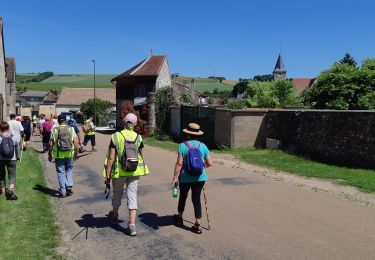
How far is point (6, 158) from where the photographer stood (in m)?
8.99

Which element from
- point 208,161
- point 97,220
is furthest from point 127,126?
point 97,220

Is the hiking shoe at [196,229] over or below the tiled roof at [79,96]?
below

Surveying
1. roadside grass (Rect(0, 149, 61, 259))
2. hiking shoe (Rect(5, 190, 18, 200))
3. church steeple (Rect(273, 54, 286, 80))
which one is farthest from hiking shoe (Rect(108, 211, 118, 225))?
church steeple (Rect(273, 54, 286, 80))

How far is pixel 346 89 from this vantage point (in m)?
24.3

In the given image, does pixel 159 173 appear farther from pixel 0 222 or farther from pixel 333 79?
pixel 333 79

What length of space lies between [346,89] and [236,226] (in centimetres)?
1913

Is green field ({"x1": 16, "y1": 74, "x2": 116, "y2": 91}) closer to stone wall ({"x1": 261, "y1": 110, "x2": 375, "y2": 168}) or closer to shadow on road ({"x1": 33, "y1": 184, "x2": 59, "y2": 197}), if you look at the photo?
stone wall ({"x1": 261, "y1": 110, "x2": 375, "y2": 168})

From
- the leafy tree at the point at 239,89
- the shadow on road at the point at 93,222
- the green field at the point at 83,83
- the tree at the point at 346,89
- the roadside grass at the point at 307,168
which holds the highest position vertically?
the green field at the point at 83,83

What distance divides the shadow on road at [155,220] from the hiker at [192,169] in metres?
0.59

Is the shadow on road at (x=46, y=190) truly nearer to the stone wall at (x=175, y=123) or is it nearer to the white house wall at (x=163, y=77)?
the stone wall at (x=175, y=123)

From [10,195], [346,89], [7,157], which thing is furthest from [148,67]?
[10,195]

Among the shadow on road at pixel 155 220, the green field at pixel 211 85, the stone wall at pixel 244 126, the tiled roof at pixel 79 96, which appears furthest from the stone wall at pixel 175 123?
the green field at pixel 211 85

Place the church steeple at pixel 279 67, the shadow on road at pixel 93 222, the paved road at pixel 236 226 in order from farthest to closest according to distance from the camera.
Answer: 1. the church steeple at pixel 279 67
2. the shadow on road at pixel 93 222
3. the paved road at pixel 236 226

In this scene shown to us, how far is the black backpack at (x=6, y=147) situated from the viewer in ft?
29.1
